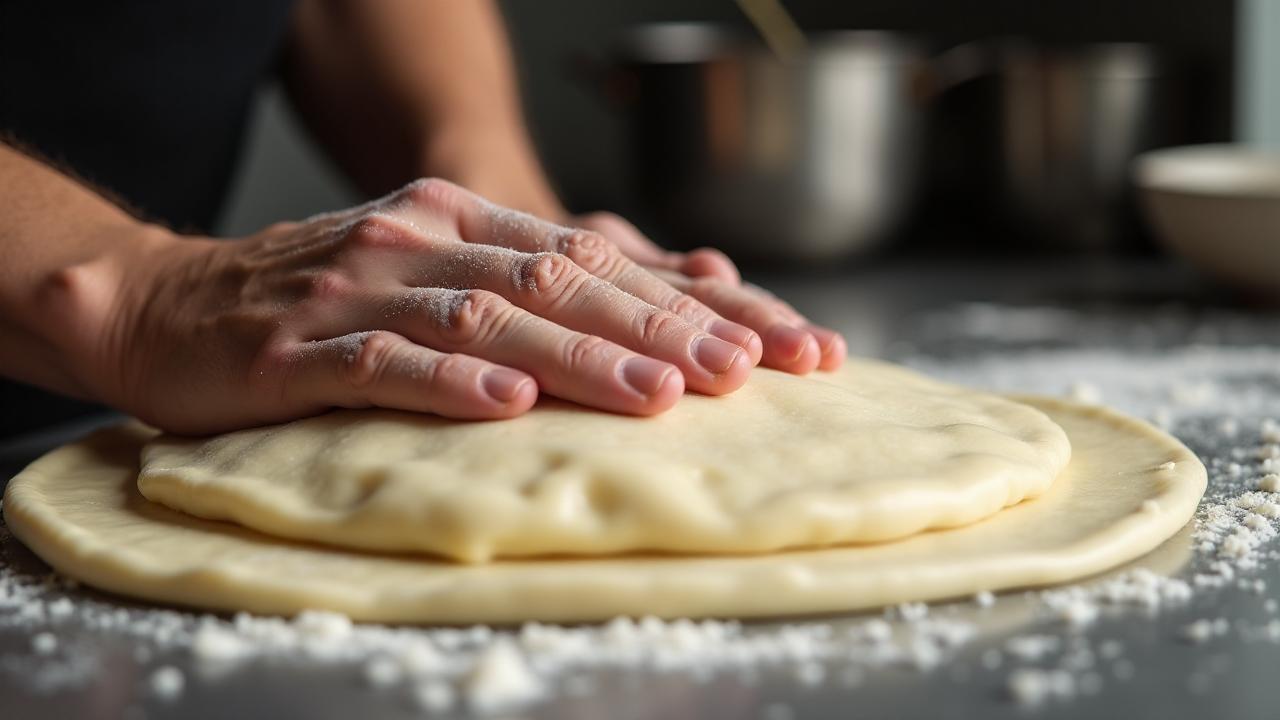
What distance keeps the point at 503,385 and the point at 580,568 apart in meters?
0.18

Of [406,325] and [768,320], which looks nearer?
[406,325]

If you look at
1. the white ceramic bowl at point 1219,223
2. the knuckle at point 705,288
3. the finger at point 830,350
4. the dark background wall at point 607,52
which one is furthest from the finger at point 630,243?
the dark background wall at point 607,52

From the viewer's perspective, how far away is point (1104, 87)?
2.77 meters

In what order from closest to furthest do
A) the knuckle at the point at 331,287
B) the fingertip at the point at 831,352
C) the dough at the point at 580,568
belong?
the dough at the point at 580,568, the knuckle at the point at 331,287, the fingertip at the point at 831,352

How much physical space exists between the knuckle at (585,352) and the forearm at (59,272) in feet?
1.46

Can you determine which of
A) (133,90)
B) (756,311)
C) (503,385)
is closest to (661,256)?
(756,311)

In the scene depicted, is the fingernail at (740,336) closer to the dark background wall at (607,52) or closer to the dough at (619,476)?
the dough at (619,476)

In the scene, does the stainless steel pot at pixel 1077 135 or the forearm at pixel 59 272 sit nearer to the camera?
the forearm at pixel 59 272

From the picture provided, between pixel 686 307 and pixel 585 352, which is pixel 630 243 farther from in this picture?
pixel 585 352

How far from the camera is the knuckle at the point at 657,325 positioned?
1.05m

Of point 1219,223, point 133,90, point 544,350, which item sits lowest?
point 1219,223

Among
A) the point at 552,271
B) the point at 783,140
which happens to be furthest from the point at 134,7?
the point at 783,140

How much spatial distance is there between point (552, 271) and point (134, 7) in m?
0.97

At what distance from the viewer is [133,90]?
69.9 inches
